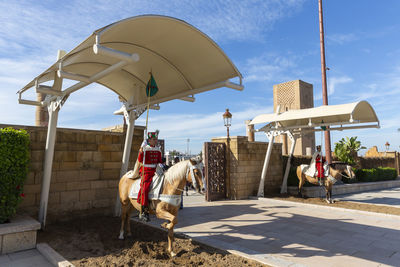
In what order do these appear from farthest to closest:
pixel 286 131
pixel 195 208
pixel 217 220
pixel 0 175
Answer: pixel 286 131 → pixel 195 208 → pixel 217 220 → pixel 0 175

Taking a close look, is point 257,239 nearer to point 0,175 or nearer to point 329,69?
point 0,175

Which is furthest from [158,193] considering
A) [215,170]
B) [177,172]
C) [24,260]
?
[215,170]

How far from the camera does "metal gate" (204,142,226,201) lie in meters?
10.2

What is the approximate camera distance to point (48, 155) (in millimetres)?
5590

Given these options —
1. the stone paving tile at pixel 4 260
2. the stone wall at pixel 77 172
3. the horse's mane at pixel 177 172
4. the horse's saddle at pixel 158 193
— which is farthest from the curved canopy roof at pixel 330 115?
the stone paving tile at pixel 4 260

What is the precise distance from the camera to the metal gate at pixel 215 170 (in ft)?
33.3

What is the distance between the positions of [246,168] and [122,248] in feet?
23.4

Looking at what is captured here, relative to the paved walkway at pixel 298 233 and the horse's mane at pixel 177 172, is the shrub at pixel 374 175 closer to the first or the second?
the paved walkway at pixel 298 233

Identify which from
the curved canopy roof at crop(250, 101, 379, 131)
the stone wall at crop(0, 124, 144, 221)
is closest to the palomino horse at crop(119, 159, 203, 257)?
the stone wall at crop(0, 124, 144, 221)

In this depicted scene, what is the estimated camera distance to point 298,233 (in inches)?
224

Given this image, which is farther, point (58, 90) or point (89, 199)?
point (89, 199)

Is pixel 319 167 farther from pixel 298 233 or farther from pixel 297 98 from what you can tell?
pixel 297 98

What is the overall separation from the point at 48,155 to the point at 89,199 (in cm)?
176

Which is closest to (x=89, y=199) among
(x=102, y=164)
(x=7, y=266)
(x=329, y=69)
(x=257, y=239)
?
(x=102, y=164)
